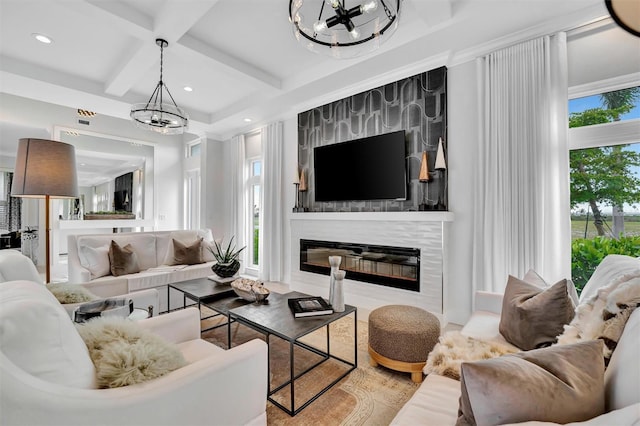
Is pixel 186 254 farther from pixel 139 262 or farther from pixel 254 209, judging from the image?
pixel 254 209

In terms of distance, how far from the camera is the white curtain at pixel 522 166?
2.47m

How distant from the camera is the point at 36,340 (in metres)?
0.73

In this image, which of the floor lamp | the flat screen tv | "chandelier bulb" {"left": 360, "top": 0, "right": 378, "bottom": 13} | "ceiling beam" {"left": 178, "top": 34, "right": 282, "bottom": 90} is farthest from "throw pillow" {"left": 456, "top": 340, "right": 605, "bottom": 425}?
"ceiling beam" {"left": 178, "top": 34, "right": 282, "bottom": 90}

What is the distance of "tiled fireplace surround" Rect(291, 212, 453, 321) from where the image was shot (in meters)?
3.01

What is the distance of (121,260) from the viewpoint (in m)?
3.42

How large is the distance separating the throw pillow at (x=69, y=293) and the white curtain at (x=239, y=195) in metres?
3.66

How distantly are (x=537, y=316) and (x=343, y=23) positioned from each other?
6.50 feet

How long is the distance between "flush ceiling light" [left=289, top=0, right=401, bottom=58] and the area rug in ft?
7.40

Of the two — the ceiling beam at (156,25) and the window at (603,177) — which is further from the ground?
the ceiling beam at (156,25)

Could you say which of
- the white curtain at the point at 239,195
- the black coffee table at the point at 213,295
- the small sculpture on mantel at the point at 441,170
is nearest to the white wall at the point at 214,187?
the white curtain at the point at 239,195

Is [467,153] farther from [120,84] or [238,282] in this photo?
[120,84]

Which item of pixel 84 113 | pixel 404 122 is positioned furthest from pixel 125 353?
pixel 84 113

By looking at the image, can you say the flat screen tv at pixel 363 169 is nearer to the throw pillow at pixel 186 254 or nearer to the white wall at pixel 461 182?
the white wall at pixel 461 182

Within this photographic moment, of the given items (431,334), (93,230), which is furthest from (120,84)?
(431,334)
